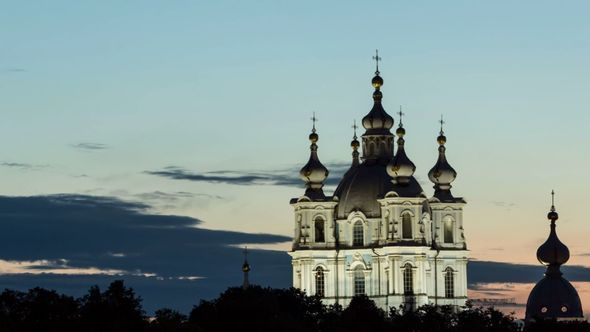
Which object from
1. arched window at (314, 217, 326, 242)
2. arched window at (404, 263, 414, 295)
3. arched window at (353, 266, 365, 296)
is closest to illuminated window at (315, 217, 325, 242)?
arched window at (314, 217, 326, 242)

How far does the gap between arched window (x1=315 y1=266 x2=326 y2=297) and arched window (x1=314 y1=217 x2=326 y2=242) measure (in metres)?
1.59

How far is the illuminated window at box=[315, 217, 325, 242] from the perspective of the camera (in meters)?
162

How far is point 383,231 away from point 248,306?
89.2ft

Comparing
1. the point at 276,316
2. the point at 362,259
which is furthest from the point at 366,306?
the point at 362,259

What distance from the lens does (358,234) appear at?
16150 centimetres

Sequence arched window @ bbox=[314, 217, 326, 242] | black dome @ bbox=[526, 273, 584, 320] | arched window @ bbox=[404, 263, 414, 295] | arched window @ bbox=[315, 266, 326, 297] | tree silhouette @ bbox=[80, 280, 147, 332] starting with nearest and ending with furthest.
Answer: tree silhouette @ bbox=[80, 280, 147, 332] → arched window @ bbox=[404, 263, 414, 295] → black dome @ bbox=[526, 273, 584, 320] → arched window @ bbox=[315, 266, 326, 297] → arched window @ bbox=[314, 217, 326, 242]

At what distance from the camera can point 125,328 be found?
122 meters

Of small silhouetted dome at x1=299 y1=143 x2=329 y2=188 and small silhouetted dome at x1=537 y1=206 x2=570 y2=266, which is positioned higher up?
small silhouetted dome at x1=299 y1=143 x2=329 y2=188

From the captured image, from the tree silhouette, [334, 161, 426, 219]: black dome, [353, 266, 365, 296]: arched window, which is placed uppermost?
[334, 161, 426, 219]: black dome

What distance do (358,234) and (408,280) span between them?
15.1ft

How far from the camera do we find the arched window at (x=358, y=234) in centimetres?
16125

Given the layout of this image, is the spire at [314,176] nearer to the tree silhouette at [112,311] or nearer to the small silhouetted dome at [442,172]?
the small silhouetted dome at [442,172]

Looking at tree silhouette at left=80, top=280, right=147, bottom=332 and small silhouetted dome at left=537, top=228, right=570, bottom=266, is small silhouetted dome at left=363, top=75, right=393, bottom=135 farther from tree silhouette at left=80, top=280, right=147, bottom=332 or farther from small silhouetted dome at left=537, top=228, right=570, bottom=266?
tree silhouette at left=80, top=280, right=147, bottom=332

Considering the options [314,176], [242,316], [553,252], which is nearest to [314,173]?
[314,176]
